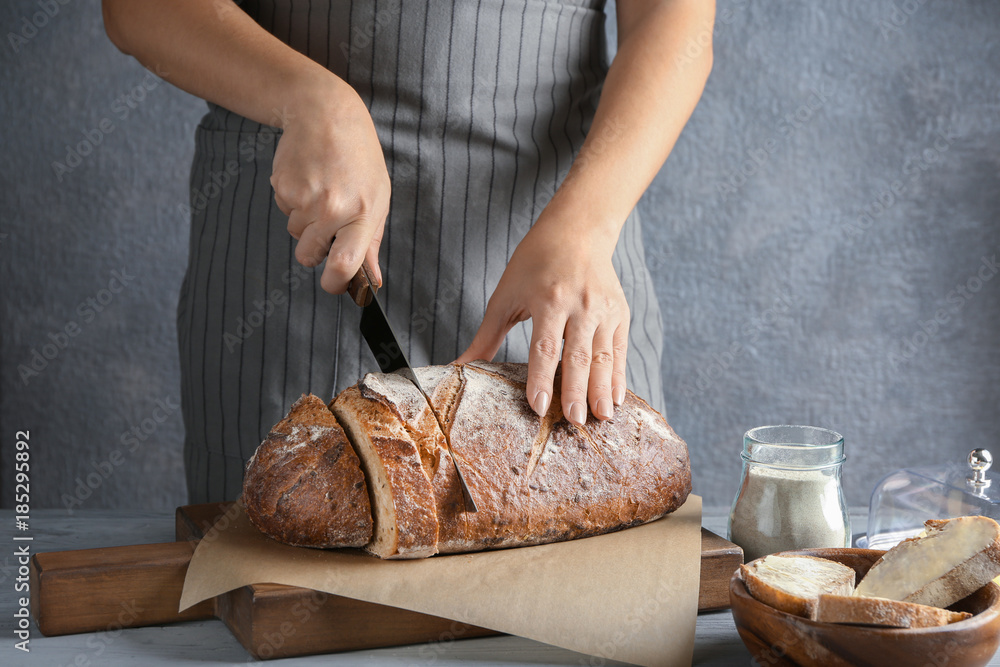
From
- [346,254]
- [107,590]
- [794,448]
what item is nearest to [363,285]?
[346,254]

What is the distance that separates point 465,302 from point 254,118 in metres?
0.41

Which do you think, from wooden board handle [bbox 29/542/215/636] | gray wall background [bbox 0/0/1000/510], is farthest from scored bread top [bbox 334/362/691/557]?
gray wall background [bbox 0/0/1000/510]

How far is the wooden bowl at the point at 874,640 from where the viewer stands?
0.69m

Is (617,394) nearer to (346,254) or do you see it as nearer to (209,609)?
(346,254)

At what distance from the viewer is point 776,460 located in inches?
40.1

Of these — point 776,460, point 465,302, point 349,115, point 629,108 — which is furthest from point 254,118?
A: point 776,460

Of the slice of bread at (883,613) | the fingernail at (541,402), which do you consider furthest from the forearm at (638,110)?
the slice of bread at (883,613)

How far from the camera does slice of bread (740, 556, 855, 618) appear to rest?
0.74 meters

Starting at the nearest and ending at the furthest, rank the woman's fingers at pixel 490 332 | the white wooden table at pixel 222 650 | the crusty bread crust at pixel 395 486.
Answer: the white wooden table at pixel 222 650
the crusty bread crust at pixel 395 486
the woman's fingers at pixel 490 332

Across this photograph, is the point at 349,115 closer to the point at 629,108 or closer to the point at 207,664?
the point at 629,108

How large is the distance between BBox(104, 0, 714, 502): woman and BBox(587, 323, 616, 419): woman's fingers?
0.11ft

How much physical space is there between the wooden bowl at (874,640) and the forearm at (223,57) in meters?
0.78

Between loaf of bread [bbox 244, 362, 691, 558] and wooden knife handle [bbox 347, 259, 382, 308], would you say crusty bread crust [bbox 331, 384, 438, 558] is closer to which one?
loaf of bread [bbox 244, 362, 691, 558]

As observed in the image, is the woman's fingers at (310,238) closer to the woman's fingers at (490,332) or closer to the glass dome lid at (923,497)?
the woman's fingers at (490,332)
